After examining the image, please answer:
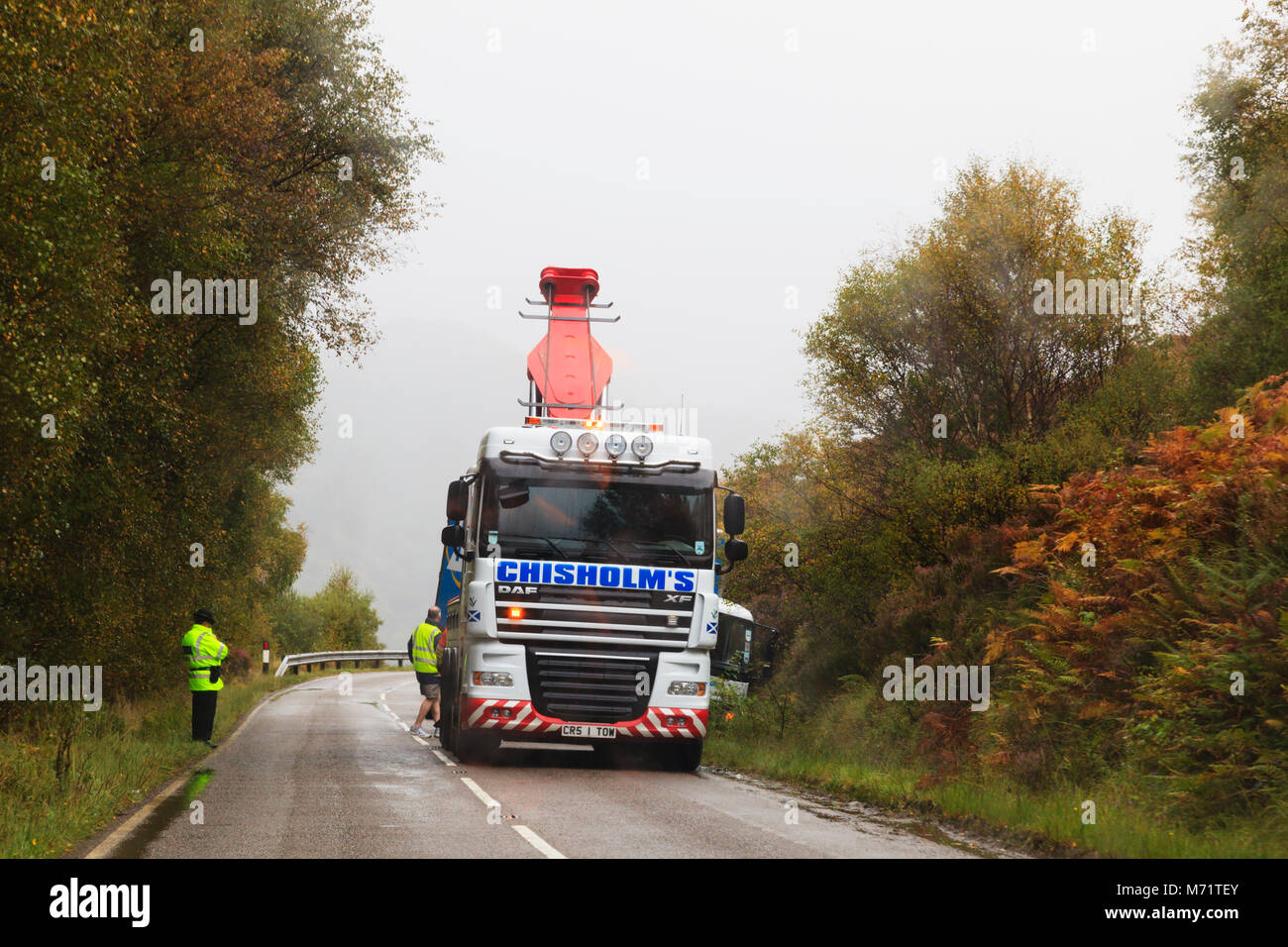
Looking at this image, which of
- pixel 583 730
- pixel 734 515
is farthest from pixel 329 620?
pixel 734 515

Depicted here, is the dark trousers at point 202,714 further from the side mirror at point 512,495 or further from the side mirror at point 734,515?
the side mirror at point 734,515

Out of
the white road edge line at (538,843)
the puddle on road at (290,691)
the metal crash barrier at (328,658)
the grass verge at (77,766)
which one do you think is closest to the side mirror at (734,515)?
the white road edge line at (538,843)

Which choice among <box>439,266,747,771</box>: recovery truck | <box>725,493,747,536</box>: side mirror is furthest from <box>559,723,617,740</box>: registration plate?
<box>725,493,747,536</box>: side mirror

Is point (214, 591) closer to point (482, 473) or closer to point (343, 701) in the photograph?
point (343, 701)

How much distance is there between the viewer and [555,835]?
371 inches

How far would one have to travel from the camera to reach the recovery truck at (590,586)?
14320mm

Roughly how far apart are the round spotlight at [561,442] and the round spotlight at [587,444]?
0.13 m

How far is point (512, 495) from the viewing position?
14.6m

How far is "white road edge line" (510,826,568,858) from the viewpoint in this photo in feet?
27.7

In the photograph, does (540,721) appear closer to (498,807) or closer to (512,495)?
(512,495)

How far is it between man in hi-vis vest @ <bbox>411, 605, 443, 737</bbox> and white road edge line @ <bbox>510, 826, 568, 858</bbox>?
32.2 feet
